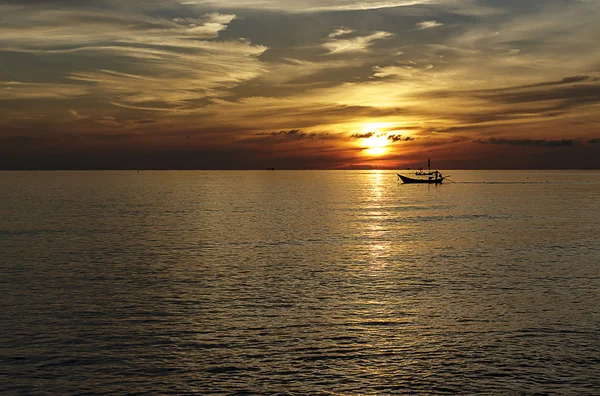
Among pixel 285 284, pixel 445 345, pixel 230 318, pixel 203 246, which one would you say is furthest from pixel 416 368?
pixel 203 246

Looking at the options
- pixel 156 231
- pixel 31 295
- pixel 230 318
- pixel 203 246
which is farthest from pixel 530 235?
pixel 31 295

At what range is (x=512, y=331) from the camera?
3475cm

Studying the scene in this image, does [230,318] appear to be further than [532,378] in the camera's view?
Yes

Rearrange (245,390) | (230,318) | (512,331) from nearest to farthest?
(245,390), (512,331), (230,318)

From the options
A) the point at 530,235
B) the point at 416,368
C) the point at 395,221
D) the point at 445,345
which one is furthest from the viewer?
the point at 395,221

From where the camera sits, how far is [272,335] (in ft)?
111

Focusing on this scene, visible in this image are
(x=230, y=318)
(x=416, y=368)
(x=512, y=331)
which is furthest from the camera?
(x=230, y=318)

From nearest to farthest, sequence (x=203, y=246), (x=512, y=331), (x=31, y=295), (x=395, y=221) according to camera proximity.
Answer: (x=512, y=331) < (x=31, y=295) < (x=203, y=246) < (x=395, y=221)

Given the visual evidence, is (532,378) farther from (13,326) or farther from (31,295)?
(31,295)

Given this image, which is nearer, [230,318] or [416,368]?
[416,368]

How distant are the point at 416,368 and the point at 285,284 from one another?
67.6 ft

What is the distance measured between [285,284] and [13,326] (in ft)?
66.3

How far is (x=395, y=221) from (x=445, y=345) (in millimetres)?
76656

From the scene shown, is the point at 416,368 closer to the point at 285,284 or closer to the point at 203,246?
the point at 285,284
